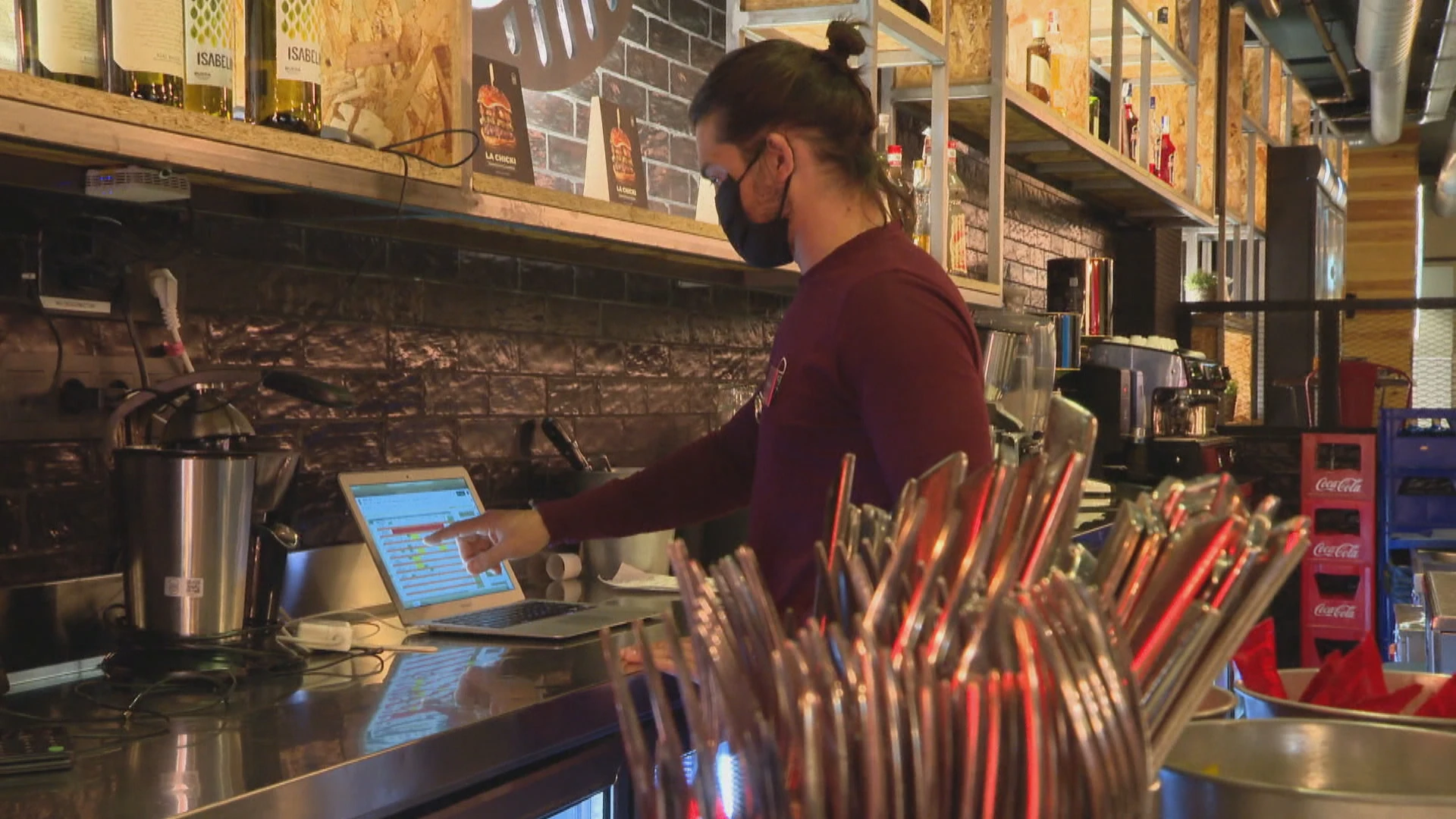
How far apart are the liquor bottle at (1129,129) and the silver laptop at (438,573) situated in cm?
356

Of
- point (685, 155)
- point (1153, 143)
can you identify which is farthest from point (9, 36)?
point (1153, 143)

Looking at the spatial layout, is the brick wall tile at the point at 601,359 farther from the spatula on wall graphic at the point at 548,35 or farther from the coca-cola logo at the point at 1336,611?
the coca-cola logo at the point at 1336,611

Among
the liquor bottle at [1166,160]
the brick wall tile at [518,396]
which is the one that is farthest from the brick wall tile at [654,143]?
the liquor bottle at [1166,160]

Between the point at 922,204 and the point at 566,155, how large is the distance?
1081 mm

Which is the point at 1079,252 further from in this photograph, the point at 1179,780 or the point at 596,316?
the point at 1179,780

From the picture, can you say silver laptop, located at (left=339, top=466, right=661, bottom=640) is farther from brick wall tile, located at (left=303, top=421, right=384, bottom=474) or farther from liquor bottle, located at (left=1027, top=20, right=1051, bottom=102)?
liquor bottle, located at (left=1027, top=20, right=1051, bottom=102)

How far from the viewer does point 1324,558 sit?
622 centimetres

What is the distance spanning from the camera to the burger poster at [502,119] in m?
2.25

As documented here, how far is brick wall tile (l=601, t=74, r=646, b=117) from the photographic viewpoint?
304 cm

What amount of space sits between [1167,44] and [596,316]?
133 inches

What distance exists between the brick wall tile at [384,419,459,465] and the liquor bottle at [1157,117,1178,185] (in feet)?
13.5

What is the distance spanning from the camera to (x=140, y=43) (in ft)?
4.99

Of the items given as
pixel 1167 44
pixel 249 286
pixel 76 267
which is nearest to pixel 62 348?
pixel 76 267

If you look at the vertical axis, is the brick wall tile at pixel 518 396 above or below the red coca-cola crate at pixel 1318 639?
above
